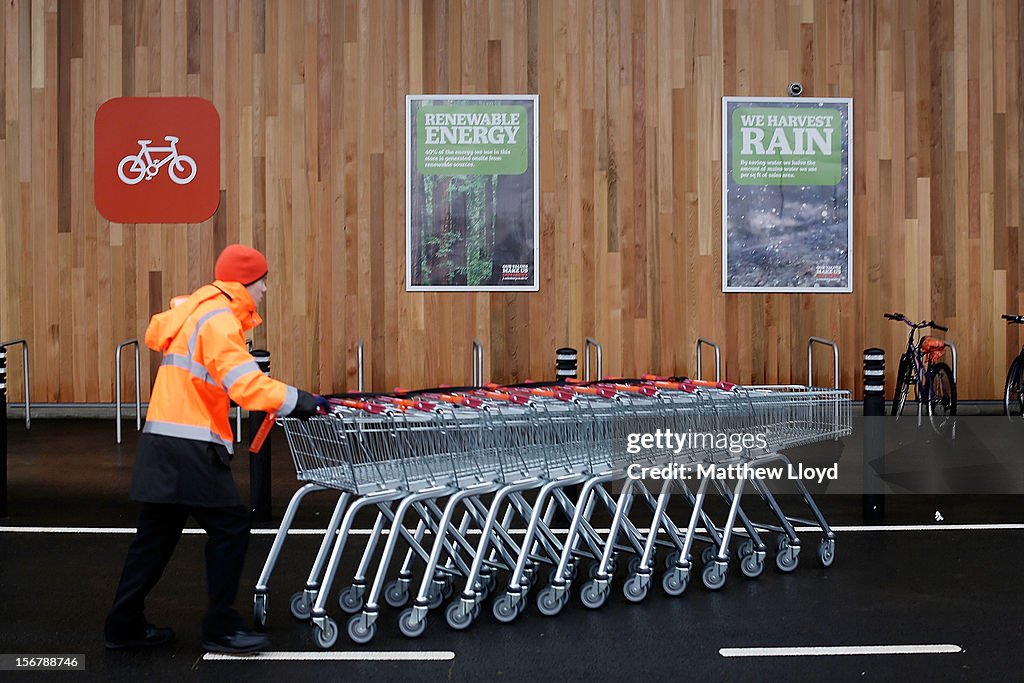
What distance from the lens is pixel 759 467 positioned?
6418 mm

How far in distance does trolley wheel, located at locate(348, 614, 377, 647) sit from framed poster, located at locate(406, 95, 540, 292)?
8422 millimetres

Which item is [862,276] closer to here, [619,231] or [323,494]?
[619,231]

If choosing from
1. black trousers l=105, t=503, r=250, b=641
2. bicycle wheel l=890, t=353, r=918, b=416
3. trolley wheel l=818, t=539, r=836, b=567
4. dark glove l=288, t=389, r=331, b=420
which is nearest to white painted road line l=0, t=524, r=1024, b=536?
trolley wheel l=818, t=539, r=836, b=567

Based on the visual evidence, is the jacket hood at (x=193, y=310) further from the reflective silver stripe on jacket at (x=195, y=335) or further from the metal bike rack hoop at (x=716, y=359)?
the metal bike rack hoop at (x=716, y=359)

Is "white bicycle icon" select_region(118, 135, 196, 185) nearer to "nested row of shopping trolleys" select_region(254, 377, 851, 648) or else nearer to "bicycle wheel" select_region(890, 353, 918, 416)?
"nested row of shopping trolleys" select_region(254, 377, 851, 648)

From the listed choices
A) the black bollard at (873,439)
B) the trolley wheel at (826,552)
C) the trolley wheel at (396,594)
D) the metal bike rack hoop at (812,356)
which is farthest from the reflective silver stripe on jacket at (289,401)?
the metal bike rack hoop at (812,356)

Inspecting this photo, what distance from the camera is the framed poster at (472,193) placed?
13.3m

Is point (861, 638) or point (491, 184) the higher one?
point (491, 184)

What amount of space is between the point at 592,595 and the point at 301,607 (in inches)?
54.2

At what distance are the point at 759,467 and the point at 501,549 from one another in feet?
5.22

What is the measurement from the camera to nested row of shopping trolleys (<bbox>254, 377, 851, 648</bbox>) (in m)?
5.25

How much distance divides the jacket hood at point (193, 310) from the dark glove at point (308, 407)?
0.38 metres

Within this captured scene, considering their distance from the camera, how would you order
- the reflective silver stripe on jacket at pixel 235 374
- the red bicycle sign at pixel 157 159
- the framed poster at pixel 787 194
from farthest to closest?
the framed poster at pixel 787 194
the red bicycle sign at pixel 157 159
the reflective silver stripe on jacket at pixel 235 374

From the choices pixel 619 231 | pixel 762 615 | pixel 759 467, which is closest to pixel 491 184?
pixel 619 231
